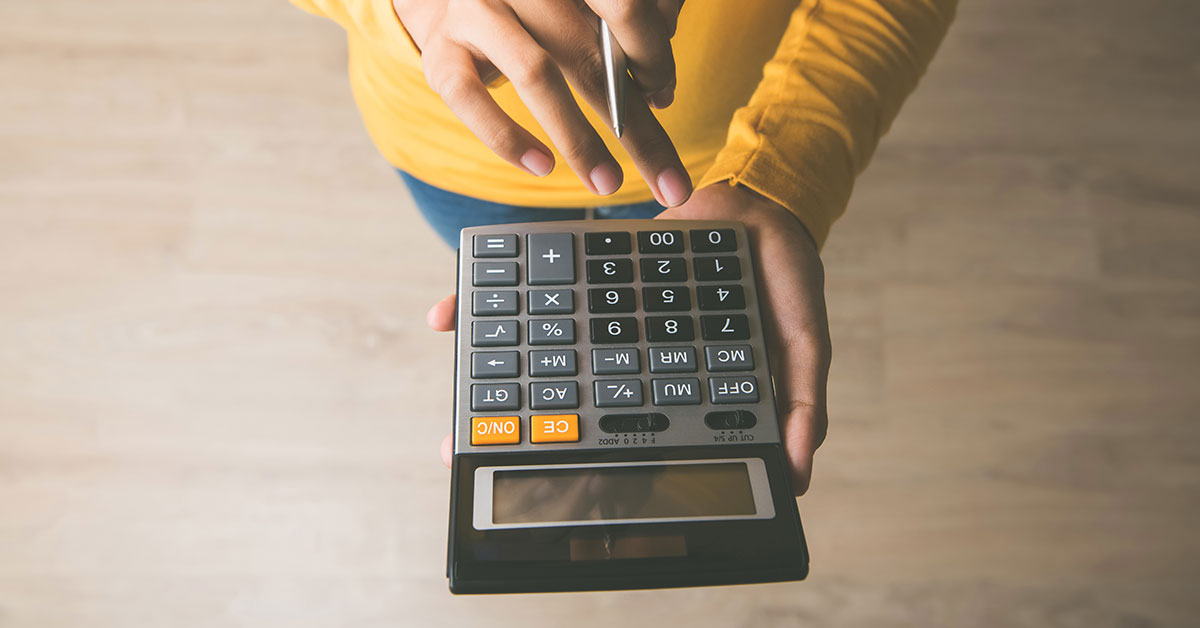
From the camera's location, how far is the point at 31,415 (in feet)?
3.03

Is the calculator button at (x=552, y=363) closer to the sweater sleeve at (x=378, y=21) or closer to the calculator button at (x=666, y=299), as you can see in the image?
the calculator button at (x=666, y=299)

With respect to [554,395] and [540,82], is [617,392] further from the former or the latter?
[540,82]

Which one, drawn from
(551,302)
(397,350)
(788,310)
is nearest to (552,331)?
A: (551,302)

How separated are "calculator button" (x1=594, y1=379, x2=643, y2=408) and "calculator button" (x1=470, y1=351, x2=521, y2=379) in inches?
1.8

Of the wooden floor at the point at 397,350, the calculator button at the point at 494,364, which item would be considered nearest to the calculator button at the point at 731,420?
the calculator button at the point at 494,364

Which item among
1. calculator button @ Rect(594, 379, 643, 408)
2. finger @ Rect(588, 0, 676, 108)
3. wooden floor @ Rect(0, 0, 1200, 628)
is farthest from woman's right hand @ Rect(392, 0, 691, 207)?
wooden floor @ Rect(0, 0, 1200, 628)

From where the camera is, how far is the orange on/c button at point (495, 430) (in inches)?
16.3

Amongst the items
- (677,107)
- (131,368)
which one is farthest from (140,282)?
(677,107)

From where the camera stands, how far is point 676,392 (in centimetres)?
43

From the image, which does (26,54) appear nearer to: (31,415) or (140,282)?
(140,282)

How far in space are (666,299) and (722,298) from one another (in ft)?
0.10

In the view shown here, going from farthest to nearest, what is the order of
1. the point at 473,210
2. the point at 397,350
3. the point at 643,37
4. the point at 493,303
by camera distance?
the point at 397,350 < the point at 473,210 < the point at 493,303 < the point at 643,37

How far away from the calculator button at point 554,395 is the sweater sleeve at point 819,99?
154mm

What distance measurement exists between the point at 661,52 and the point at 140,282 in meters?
0.86
